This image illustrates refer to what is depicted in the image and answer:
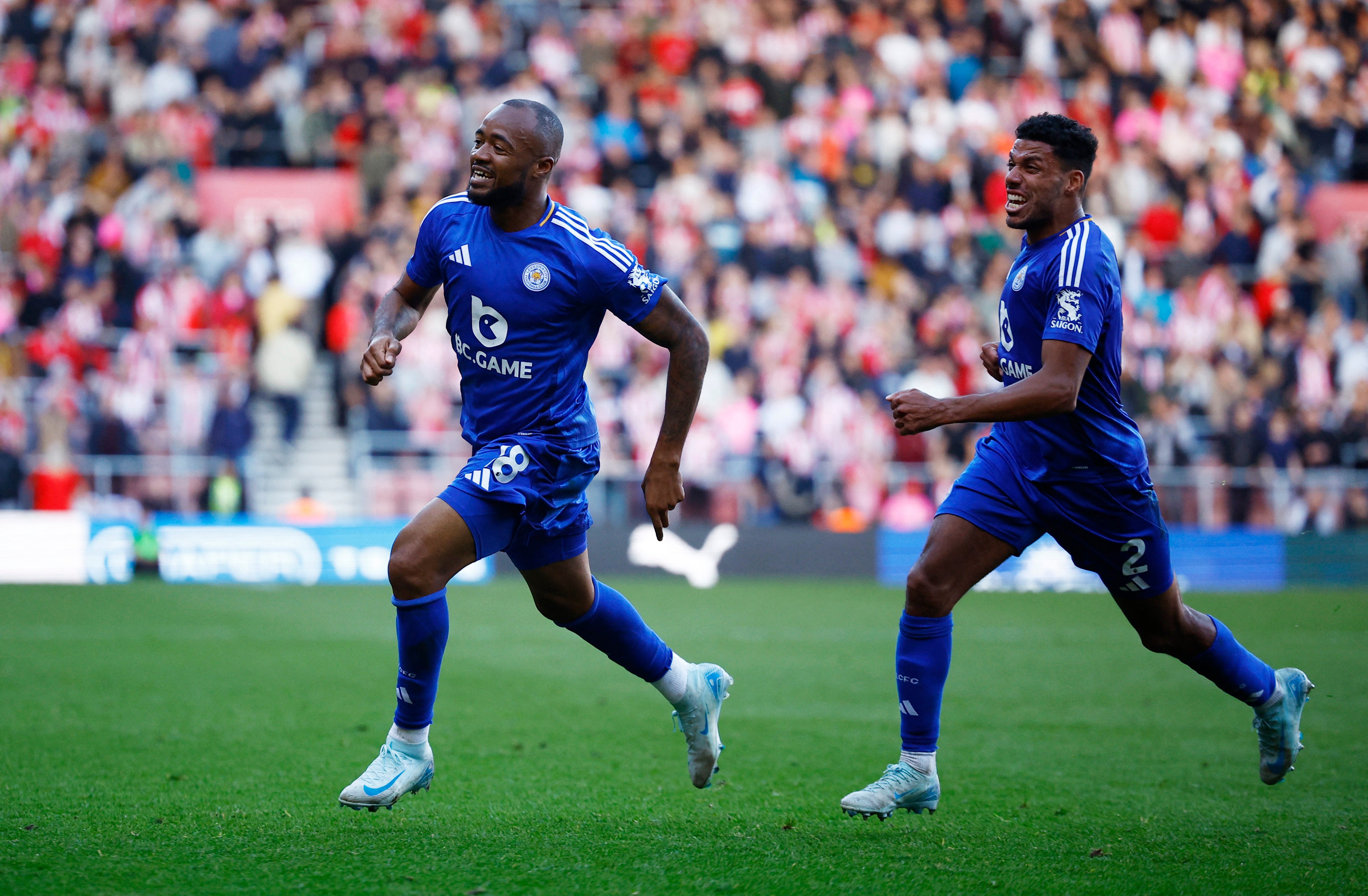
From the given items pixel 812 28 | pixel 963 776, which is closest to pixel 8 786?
pixel 963 776

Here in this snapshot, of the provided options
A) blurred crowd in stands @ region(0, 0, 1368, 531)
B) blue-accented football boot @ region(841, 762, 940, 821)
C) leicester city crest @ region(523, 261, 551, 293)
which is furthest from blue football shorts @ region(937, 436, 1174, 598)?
blurred crowd in stands @ region(0, 0, 1368, 531)

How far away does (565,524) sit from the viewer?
5.34 m

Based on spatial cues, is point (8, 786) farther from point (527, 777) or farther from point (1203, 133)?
point (1203, 133)

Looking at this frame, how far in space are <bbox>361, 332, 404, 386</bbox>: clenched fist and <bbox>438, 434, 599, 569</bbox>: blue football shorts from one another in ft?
1.51

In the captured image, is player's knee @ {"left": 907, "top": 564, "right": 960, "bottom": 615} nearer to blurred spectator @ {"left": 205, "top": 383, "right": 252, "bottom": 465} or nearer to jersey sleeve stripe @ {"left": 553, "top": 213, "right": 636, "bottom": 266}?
jersey sleeve stripe @ {"left": 553, "top": 213, "right": 636, "bottom": 266}

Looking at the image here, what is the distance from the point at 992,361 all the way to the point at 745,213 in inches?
562

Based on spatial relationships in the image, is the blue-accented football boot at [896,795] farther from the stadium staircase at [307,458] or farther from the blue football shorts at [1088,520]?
the stadium staircase at [307,458]

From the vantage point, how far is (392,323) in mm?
5418

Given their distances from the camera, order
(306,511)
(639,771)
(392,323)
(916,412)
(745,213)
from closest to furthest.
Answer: (916,412) < (392,323) < (639,771) < (306,511) < (745,213)

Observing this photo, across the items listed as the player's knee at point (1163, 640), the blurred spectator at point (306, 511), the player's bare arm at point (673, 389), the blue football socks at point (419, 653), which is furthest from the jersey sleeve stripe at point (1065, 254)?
the blurred spectator at point (306, 511)

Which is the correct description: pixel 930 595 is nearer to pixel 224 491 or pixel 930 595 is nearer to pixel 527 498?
pixel 527 498

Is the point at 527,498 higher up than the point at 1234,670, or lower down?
higher up

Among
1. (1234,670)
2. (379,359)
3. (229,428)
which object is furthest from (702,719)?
(229,428)

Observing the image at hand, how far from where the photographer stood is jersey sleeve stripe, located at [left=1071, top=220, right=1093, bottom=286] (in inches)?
→ 196
